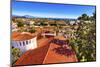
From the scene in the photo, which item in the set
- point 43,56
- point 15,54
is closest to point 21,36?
point 15,54

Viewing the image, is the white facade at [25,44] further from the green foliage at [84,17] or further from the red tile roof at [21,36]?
the green foliage at [84,17]

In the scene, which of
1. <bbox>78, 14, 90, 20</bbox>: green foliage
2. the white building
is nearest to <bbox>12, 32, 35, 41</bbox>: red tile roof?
the white building

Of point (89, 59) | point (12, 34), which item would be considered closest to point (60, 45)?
point (89, 59)

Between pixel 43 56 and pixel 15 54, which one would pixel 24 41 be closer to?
pixel 15 54

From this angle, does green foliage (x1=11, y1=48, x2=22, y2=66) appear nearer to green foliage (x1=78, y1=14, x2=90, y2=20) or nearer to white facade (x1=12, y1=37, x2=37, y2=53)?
white facade (x1=12, y1=37, x2=37, y2=53)

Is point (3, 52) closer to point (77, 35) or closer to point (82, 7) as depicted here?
point (77, 35)

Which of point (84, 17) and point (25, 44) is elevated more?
point (84, 17)

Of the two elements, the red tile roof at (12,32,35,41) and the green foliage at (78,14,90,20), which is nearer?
the red tile roof at (12,32,35,41)

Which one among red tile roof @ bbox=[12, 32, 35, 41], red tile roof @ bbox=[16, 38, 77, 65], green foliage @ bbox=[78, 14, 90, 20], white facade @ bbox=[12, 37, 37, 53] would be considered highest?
green foliage @ bbox=[78, 14, 90, 20]
